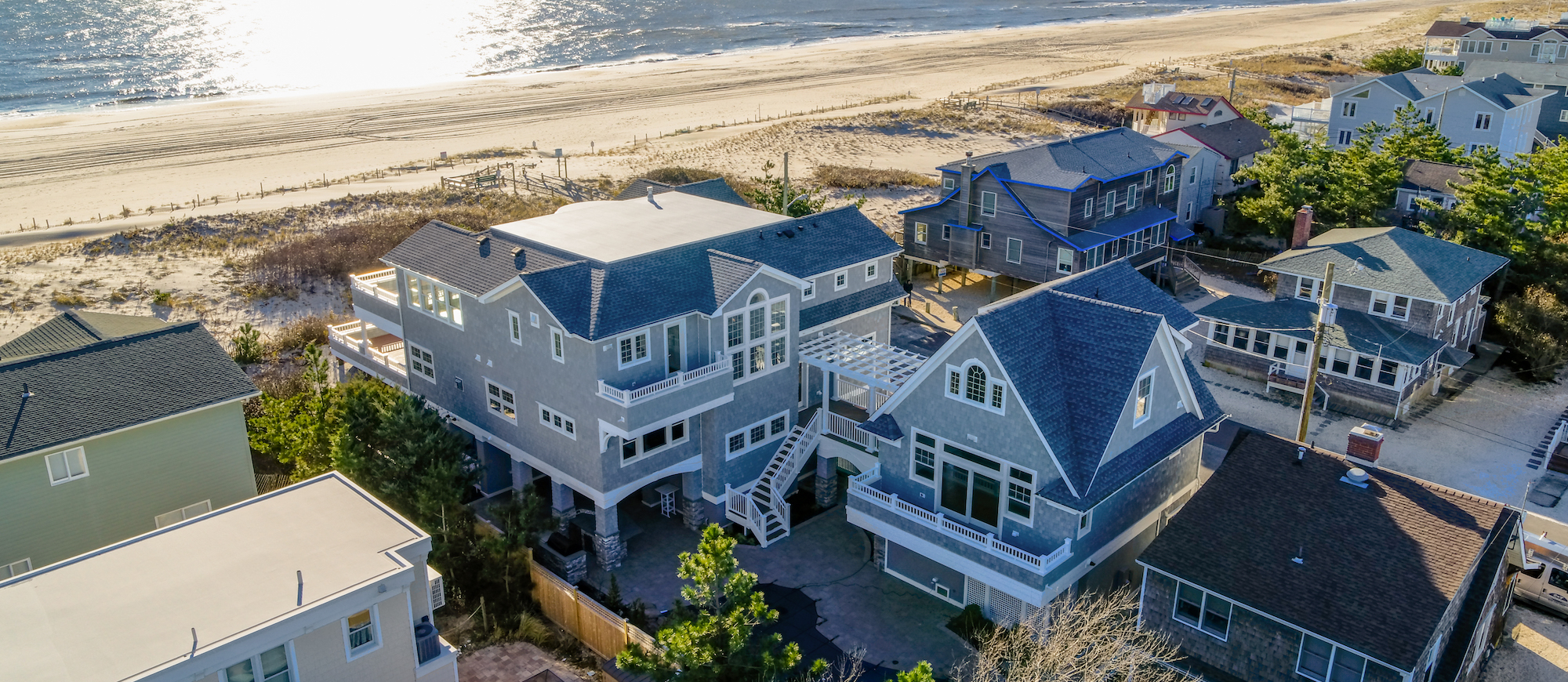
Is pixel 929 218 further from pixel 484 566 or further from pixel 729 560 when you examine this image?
pixel 729 560

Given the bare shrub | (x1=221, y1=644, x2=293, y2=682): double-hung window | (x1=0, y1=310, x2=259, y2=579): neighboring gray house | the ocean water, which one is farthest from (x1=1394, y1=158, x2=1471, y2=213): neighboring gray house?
the ocean water

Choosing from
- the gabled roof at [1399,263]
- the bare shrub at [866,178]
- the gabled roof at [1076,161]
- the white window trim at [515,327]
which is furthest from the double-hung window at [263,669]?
the bare shrub at [866,178]

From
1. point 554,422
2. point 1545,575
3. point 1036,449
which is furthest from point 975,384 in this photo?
point 1545,575

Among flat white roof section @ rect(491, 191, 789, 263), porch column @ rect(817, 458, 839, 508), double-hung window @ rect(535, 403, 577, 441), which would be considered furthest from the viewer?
porch column @ rect(817, 458, 839, 508)

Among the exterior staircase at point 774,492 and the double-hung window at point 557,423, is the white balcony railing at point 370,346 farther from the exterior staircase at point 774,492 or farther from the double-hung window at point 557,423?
the exterior staircase at point 774,492

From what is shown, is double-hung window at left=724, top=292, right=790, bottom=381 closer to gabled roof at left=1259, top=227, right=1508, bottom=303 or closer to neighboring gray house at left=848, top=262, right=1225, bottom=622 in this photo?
neighboring gray house at left=848, top=262, right=1225, bottom=622

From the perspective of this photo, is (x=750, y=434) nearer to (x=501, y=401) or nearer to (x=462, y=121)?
(x=501, y=401)
